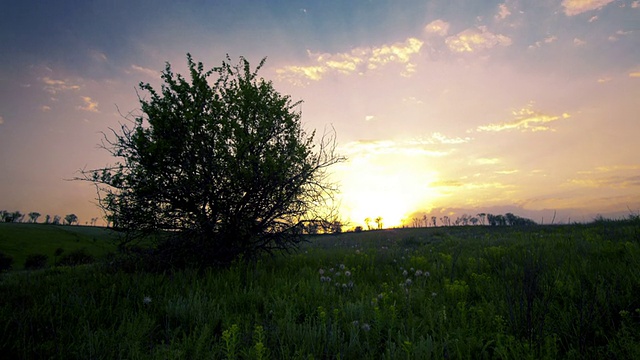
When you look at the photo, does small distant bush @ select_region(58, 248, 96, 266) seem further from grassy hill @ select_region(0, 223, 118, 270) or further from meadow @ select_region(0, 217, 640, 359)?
meadow @ select_region(0, 217, 640, 359)

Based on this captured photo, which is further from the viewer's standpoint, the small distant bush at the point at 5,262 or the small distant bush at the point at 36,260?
the small distant bush at the point at 36,260

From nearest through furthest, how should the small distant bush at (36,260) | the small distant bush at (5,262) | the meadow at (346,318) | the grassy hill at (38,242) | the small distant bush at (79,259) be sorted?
the meadow at (346,318), the small distant bush at (79,259), the small distant bush at (5,262), the small distant bush at (36,260), the grassy hill at (38,242)

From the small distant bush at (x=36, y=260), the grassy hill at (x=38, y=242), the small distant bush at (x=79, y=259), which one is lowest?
the small distant bush at (x=36, y=260)

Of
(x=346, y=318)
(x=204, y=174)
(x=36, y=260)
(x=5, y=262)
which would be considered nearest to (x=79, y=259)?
(x=5, y=262)

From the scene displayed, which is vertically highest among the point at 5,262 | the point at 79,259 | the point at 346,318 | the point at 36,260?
the point at 346,318

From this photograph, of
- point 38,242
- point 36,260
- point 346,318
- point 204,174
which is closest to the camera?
point 346,318

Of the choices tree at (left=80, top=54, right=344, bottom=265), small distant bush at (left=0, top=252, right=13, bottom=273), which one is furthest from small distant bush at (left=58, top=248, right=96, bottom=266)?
tree at (left=80, top=54, right=344, bottom=265)

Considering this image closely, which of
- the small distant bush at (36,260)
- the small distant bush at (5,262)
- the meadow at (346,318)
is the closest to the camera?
the meadow at (346,318)

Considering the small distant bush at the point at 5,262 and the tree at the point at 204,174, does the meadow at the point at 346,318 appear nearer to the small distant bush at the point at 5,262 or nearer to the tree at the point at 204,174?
the tree at the point at 204,174

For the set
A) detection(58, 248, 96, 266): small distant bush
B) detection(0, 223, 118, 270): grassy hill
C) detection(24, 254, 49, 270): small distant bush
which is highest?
detection(0, 223, 118, 270): grassy hill

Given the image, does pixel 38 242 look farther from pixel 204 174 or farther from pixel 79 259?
pixel 204 174

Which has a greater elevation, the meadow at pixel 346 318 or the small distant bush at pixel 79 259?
the meadow at pixel 346 318

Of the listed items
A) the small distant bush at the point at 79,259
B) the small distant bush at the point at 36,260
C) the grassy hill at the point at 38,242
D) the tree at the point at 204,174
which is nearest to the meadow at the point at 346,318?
the tree at the point at 204,174

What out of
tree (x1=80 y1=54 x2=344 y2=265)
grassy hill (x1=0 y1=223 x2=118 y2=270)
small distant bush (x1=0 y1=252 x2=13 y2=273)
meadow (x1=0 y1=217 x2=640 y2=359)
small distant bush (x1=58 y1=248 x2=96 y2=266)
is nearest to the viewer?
meadow (x1=0 y1=217 x2=640 y2=359)
